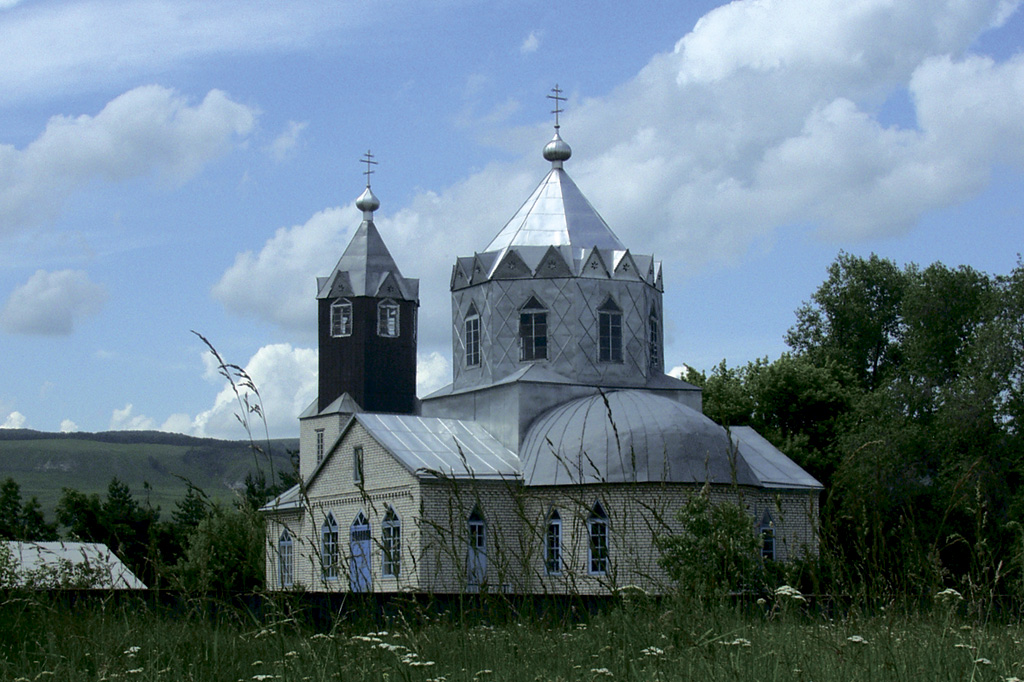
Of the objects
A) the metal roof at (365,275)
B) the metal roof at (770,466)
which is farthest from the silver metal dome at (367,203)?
the metal roof at (770,466)

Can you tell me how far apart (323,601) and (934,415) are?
103 feet

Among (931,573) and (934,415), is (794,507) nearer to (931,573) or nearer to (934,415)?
(934,415)

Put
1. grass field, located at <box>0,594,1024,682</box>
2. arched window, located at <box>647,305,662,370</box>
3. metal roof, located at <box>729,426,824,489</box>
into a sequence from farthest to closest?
arched window, located at <box>647,305,662,370</box>, metal roof, located at <box>729,426,824,489</box>, grass field, located at <box>0,594,1024,682</box>

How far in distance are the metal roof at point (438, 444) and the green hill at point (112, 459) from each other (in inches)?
5428

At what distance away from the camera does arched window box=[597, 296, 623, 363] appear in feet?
109

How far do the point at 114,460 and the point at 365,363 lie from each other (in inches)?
5659

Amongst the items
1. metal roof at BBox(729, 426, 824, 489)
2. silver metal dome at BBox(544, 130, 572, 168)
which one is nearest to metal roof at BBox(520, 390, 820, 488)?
metal roof at BBox(729, 426, 824, 489)

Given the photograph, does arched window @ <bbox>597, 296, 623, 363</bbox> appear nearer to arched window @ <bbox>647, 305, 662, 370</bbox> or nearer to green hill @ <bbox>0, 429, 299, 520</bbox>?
arched window @ <bbox>647, 305, 662, 370</bbox>

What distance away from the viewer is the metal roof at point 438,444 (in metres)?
28.8

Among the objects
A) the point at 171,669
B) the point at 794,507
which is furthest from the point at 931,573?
the point at 794,507

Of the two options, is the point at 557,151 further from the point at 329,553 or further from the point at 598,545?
the point at 329,553

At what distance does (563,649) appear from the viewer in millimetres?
5531

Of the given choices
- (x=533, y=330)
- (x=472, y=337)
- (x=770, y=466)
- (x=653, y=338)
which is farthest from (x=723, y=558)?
(x=653, y=338)

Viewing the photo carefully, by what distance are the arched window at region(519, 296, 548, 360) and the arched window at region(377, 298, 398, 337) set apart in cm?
1171
